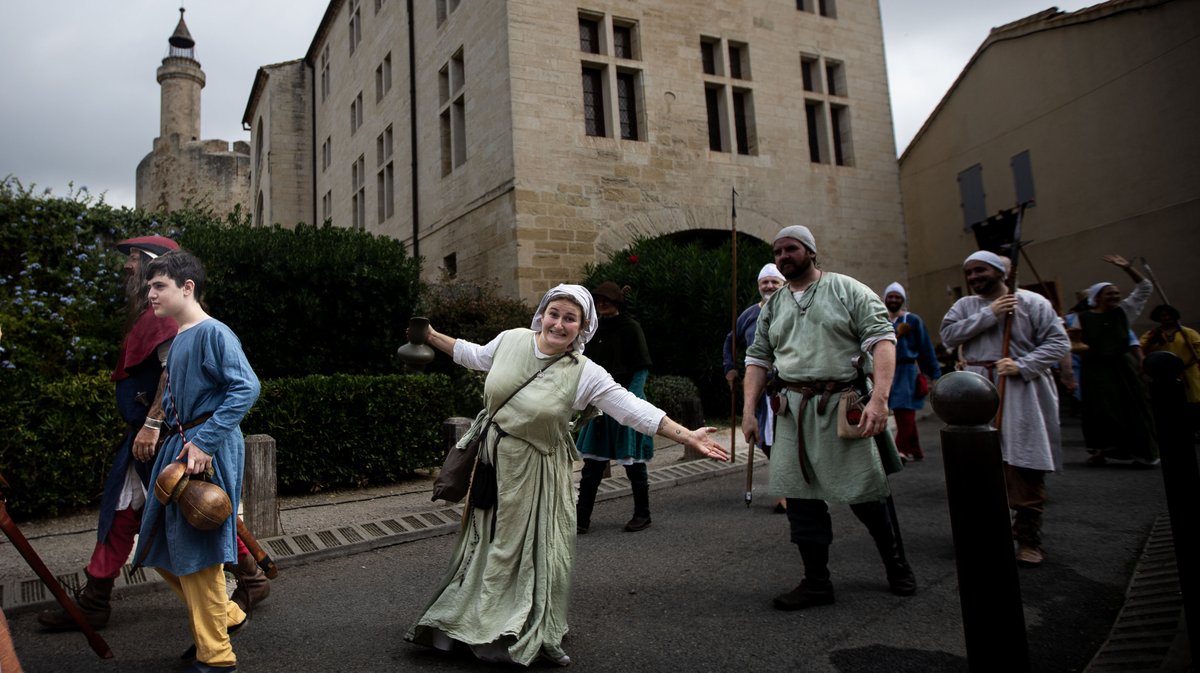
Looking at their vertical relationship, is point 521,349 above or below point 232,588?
above

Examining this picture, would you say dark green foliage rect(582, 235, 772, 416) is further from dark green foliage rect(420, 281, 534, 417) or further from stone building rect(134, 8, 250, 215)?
stone building rect(134, 8, 250, 215)

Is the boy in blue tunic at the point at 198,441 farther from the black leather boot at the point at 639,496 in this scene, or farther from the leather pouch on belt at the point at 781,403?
the black leather boot at the point at 639,496

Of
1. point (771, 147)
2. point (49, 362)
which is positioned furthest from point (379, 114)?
point (49, 362)

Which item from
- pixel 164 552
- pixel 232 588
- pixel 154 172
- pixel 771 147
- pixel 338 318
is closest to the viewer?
pixel 164 552

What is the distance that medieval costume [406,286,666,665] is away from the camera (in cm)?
299

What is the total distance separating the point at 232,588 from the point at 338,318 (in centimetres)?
573

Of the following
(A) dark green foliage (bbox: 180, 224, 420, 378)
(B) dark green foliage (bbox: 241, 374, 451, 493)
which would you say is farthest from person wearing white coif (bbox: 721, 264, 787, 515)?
(A) dark green foliage (bbox: 180, 224, 420, 378)

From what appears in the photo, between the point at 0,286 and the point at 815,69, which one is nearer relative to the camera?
the point at 0,286

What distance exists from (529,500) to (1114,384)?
7.17m

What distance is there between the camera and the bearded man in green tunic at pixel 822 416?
361cm

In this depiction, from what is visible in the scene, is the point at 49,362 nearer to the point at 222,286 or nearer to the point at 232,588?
the point at 222,286

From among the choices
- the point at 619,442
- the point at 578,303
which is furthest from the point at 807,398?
the point at 619,442

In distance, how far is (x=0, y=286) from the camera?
8719 mm

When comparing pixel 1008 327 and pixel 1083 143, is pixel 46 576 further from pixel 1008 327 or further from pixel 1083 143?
pixel 1083 143
